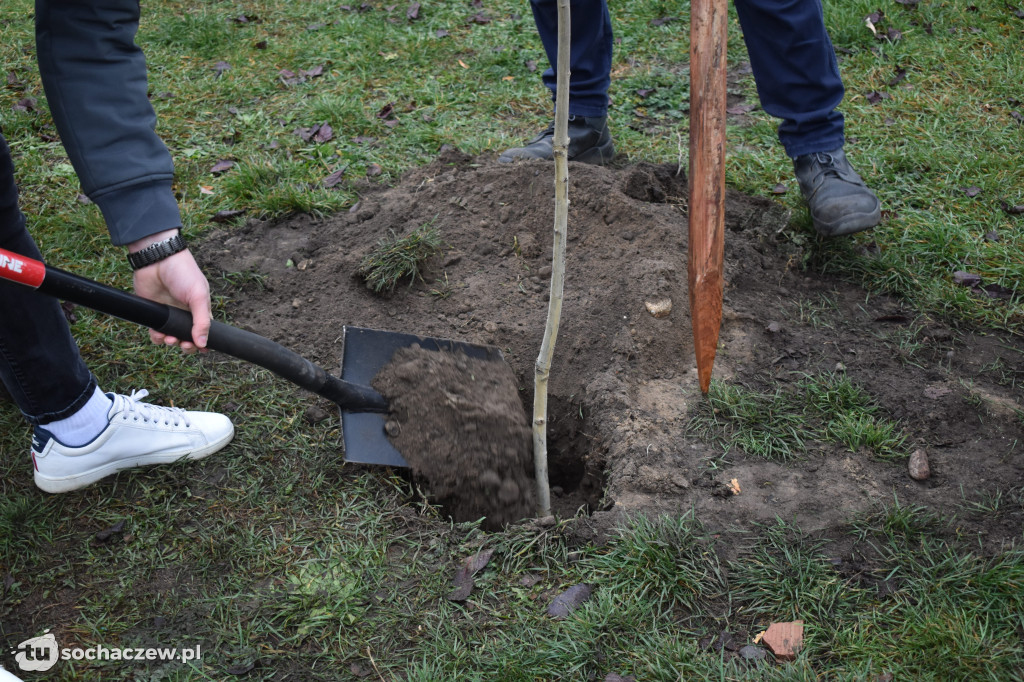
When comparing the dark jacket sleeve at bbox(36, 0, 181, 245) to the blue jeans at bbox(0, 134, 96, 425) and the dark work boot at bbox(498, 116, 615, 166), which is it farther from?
the dark work boot at bbox(498, 116, 615, 166)

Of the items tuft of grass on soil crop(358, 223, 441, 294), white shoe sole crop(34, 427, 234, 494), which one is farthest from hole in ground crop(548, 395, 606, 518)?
white shoe sole crop(34, 427, 234, 494)

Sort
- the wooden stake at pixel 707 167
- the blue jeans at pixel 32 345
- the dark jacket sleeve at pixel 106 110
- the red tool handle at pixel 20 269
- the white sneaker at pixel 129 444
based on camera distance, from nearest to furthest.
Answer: the red tool handle at pixel 20 269 → the dark jacket sleeve at pixel 106 110 → the blue jeans at pixel 32 345 → the wooden stake at pixel 707 167 → the white sneaker at pixel 129 444

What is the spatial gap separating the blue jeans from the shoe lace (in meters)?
0.11

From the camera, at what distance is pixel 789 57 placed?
3133 millimetres

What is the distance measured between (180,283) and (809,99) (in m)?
2.62

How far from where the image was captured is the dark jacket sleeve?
183 cm

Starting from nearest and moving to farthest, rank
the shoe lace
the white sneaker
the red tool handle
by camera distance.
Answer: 1. the red tool handle
2. the white sneaker
3. the shoe lace

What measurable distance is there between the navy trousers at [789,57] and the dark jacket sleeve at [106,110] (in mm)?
1883

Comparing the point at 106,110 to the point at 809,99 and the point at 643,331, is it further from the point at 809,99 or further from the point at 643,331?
the point at 809,99

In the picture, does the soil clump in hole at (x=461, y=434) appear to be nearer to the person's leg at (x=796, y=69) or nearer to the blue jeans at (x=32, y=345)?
the blue jeans at (x=32, y=345)

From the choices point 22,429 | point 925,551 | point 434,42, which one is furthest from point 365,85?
point 925,551

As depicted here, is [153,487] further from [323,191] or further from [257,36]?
[257,36]

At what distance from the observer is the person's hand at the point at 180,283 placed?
6.29ft

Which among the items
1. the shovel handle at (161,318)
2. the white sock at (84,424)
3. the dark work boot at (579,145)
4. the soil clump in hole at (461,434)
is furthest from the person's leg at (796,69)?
the white sock at (84,424)
